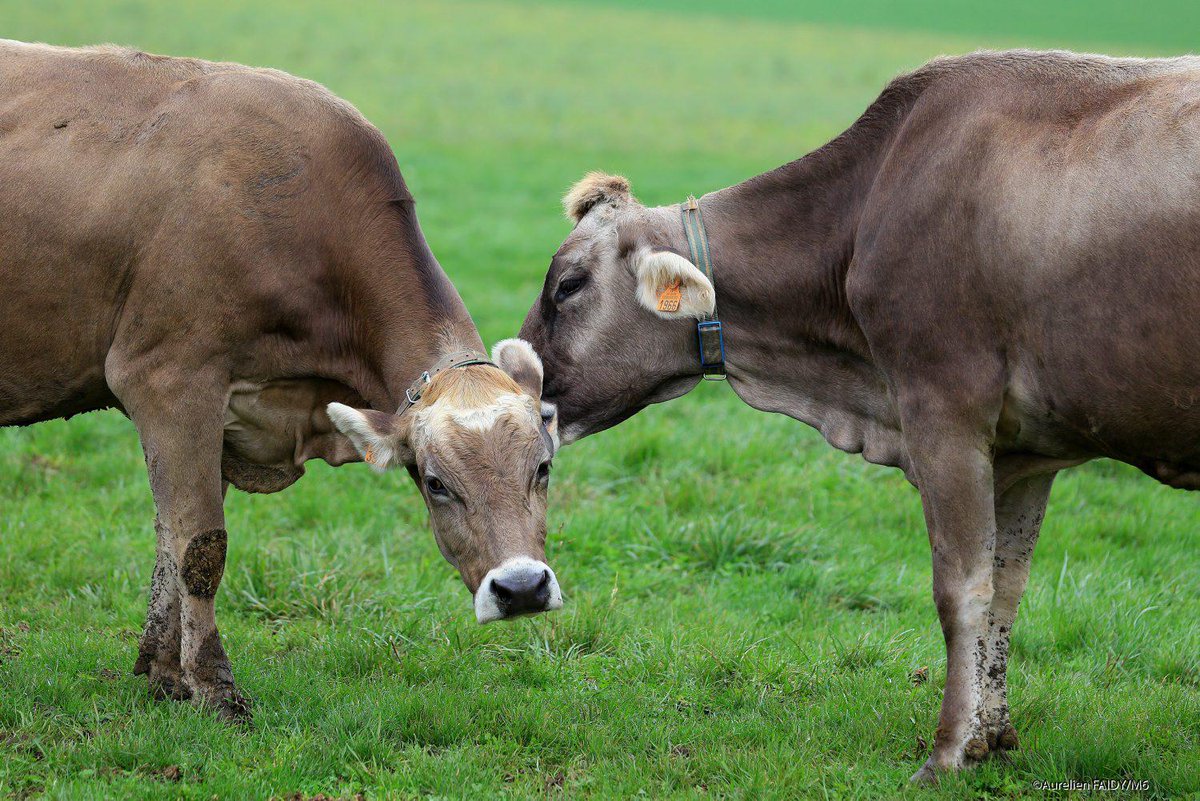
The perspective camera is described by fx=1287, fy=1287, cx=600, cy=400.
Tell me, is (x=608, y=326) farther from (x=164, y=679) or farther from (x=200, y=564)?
(x=164, y=679)

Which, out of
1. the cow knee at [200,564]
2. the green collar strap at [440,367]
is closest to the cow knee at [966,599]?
the green collar strap at [440,367]

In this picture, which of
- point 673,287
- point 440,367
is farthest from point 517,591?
point 673,287

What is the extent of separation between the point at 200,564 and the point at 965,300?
132 inches

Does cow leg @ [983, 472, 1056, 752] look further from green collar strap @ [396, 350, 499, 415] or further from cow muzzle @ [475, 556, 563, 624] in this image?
green collar strap @ [396, 350, 499, 415]

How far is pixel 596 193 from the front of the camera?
6.30 metres

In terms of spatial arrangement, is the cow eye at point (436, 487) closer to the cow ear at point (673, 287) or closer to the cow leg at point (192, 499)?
the cow leg at point (192, 499)

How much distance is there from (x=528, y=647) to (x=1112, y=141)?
11.5 feet

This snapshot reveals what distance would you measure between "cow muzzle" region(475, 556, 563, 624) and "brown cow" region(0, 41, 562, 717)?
12.8 inches

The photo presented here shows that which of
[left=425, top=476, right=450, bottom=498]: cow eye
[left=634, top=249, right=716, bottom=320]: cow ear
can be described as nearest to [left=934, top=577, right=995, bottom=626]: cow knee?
[left=634, top=249, right=716, bottom=320]: cow ear

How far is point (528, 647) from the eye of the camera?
6320mm

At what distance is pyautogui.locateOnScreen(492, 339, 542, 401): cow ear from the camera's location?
549 centimetres

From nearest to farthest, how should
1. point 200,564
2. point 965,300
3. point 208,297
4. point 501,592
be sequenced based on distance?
point 501,592
point 965,300
point 208,297
point 200,564

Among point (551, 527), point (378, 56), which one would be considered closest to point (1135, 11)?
point (378, 56)

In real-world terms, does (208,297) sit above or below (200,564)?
above
